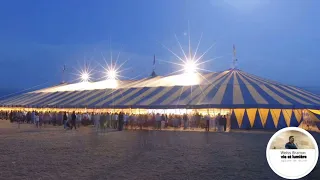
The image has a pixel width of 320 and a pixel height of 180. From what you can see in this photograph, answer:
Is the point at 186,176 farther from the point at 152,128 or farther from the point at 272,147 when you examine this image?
the point at 152,128

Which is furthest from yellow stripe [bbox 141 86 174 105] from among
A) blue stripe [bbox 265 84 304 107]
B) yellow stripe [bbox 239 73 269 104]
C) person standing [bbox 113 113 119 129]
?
blue stripe [bbox 265 84 304 107]

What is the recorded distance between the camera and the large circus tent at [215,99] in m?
16.2

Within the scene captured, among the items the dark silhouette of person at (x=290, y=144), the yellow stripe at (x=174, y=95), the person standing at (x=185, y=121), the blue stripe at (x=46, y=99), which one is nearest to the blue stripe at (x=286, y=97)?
the yellow stripe at (x=174, y=95)

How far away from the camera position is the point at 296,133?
3322 millimetres

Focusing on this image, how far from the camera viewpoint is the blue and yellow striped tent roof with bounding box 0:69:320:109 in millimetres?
16547

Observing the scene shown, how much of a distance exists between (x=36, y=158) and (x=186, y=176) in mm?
3601

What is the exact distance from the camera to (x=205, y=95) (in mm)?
17984

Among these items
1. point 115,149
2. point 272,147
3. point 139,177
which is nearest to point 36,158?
point 115,149

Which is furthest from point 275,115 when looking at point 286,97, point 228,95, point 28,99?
point 28,99

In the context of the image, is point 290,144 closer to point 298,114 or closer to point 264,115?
point 264,115

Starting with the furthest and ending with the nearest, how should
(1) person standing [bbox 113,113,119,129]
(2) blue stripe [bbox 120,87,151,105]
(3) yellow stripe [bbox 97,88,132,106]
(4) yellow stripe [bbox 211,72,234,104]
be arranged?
(3) yellow stripe [bbox 97,88,132,106] → (2) blue stripe [bbox 120,87,151,105] → (1) person standing [bbox 113,113,119,129] → (4) yellow stripe [bbox 211,72,234,104]

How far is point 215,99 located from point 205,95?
Answer: 2.89ft

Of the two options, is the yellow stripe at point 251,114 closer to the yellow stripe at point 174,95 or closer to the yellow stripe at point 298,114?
the yellow stripe at point 298,114

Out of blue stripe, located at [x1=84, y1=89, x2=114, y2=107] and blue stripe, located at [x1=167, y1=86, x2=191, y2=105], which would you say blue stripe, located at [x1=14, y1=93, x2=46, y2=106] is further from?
blue stripe, located at [x1=167, y1=86, x2=191, y2=105]
